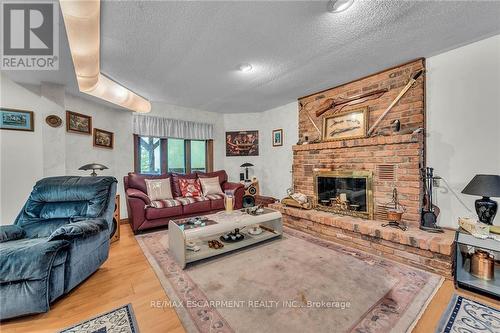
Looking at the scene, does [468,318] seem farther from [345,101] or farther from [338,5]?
[345,101]

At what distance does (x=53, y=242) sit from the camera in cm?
147

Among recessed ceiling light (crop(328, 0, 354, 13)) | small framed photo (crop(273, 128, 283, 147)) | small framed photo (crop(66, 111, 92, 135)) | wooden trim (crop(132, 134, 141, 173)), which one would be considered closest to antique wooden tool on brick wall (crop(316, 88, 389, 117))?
small framed photo (crop(273, 128, 283, 147))

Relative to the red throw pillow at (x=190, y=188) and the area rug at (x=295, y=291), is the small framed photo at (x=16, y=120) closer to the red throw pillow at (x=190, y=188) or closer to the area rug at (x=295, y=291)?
the red throw pillow at (x=190, y=188)

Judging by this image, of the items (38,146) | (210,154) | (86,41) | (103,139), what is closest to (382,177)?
(86,41)

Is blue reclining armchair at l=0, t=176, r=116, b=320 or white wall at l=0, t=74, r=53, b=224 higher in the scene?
white wall at l=0, t=74, r=53, b=224

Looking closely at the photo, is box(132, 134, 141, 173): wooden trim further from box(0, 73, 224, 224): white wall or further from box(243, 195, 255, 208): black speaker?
box(243, 195, 255, 208): black speaker

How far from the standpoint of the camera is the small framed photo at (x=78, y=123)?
3.04 m

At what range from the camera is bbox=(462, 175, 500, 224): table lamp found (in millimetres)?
1718

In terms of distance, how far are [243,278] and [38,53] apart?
3.06m

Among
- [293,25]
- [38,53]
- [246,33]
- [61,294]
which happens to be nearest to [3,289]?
[61,294]

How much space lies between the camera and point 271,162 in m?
4.72

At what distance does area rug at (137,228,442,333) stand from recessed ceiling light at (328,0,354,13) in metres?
2.27

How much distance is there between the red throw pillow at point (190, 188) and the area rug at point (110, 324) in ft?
7.95

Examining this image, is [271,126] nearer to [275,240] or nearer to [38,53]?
[275,240]
